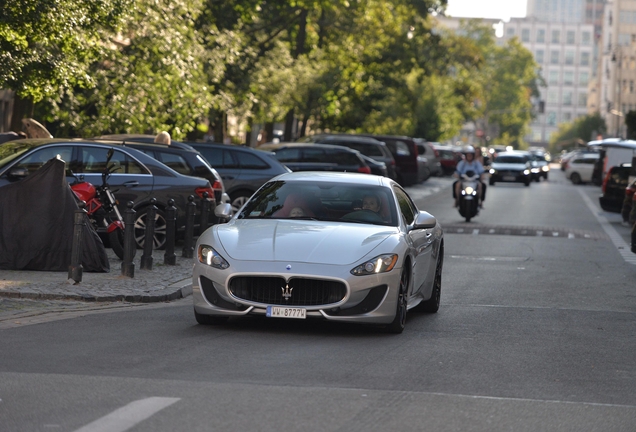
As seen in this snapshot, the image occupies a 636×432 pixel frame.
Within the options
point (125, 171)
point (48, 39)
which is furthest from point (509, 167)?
point (125, 171)

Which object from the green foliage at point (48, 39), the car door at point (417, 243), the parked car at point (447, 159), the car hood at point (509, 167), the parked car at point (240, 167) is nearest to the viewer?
the car door at point (417, 243)

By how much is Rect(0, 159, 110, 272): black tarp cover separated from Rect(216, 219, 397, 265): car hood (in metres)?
3.90

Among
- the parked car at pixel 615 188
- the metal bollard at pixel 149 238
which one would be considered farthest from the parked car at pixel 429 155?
the metal bollard at pixel 149 238

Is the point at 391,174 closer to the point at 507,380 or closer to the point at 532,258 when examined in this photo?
the point at 532,258

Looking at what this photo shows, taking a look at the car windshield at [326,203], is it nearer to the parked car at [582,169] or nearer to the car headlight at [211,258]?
the car headlight at [211,258]

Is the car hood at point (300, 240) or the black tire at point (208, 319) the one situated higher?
the car hood at point (300, 240)

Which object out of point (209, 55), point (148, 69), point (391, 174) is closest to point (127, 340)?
point (148, 69)

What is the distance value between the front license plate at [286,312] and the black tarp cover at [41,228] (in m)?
4.90

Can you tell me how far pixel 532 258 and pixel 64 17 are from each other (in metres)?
8.21

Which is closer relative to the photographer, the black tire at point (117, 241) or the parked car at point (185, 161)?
the black tire at point (117, 241)

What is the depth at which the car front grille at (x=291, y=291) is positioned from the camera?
10.3 metres

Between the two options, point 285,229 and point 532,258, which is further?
point 532,258

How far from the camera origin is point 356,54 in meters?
56.0

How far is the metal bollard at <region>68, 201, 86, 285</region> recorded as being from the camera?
44.5 ft
